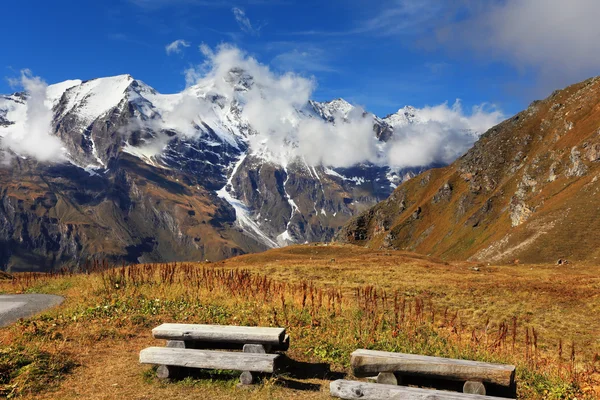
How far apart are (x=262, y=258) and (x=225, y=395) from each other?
45993 mm

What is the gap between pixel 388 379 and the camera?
29.1 feet

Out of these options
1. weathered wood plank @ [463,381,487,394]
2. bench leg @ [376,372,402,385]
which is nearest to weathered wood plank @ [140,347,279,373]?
bench leg @ [376,372,402,385]

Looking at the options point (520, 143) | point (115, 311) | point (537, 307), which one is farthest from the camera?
point (520, 143)

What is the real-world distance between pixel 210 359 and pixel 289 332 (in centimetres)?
461

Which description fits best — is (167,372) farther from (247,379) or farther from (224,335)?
(247,379)

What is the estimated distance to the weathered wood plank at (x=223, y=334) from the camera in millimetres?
10539

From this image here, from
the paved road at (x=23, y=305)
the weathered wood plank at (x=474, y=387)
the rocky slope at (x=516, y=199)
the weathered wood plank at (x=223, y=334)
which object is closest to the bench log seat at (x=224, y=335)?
the weathered wood plank at (x=223, y=334)

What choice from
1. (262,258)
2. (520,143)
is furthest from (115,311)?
(520,143)

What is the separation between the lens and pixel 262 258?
55500mm

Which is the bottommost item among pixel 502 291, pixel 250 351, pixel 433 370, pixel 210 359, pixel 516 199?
pixel 210 359

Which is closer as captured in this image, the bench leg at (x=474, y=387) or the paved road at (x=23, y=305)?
the bench leg at (x=474, y=387)

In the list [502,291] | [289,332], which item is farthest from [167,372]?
[502,291]

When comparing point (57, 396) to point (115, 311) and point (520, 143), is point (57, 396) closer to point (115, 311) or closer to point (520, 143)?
point (115, 311)

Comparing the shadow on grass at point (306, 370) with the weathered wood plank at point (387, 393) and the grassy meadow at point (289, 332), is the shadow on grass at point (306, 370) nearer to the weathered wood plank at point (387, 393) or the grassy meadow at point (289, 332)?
the grassy meadow at point (289, 332)
